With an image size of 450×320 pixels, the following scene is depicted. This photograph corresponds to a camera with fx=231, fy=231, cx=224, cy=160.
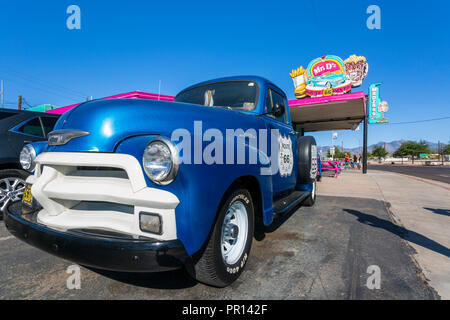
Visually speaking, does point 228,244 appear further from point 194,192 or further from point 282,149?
point 282,149

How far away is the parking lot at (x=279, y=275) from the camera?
1.76 m

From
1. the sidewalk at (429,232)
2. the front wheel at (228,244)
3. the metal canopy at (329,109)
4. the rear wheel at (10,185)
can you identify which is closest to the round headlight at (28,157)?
the rear wheel at (10,185)

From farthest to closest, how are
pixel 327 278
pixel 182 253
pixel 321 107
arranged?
pixel 321 107, pixel 327 278, pixel 182 253

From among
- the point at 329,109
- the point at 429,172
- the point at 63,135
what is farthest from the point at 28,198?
the point at 429,172

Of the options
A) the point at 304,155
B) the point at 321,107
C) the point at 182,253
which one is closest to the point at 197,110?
the point at 182,253

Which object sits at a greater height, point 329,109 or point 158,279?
point 329,109

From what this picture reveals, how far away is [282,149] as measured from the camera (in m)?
3.05

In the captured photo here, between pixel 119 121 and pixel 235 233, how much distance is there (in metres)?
1.29

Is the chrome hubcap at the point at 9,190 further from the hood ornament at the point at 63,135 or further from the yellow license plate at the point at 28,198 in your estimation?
the hood ornament at the point at 63,135

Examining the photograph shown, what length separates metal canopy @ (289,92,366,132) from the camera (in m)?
13.1

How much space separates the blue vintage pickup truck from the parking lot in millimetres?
309

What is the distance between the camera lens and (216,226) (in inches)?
62.4

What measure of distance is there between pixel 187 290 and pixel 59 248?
0.96 m
